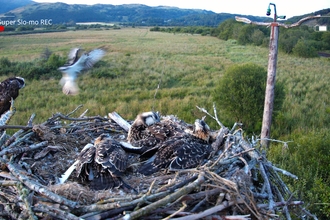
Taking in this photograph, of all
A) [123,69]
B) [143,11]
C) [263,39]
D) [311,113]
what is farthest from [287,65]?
[143,11]

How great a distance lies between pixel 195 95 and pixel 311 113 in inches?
228

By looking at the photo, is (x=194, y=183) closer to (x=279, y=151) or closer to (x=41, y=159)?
(x=41, y=159)

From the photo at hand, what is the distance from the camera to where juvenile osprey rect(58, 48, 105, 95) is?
19.0 ft

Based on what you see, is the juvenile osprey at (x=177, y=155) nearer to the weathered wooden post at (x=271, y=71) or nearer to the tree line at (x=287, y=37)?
the weathered wooden post at (x=271, y=71)

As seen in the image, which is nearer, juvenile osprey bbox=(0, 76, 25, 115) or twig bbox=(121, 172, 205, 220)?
twig bbox=(121, 172, 205, 220)

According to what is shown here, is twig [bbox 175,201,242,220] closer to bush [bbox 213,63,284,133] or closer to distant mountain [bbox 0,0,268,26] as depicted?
bush [bbox 213,63,284,133]

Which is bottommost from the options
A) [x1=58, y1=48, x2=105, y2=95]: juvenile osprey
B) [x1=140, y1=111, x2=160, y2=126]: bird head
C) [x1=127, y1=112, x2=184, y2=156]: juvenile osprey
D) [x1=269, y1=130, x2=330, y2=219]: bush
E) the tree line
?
[x1=269, y1=130, x2=330, y2=219]: bush

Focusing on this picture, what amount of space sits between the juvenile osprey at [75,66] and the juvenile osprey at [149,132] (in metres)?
1.38

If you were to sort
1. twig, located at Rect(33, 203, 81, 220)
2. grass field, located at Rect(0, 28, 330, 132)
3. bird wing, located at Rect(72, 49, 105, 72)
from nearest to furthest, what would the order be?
twig, located at Rect(33, 203, 81, 220) < bird wing, located at Rect(72, 49, 105, 72) < grass field, located at Rect(0, 28, 330, 132)

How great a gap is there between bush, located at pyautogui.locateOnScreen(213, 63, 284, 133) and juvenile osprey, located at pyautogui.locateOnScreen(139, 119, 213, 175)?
321 inches

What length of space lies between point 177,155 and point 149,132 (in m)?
0.95

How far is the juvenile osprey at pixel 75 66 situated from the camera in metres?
5.78

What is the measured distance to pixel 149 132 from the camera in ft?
16.3

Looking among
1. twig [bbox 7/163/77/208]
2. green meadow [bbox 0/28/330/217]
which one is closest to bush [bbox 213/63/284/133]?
green meadow [bbox 0/28/330/217]
